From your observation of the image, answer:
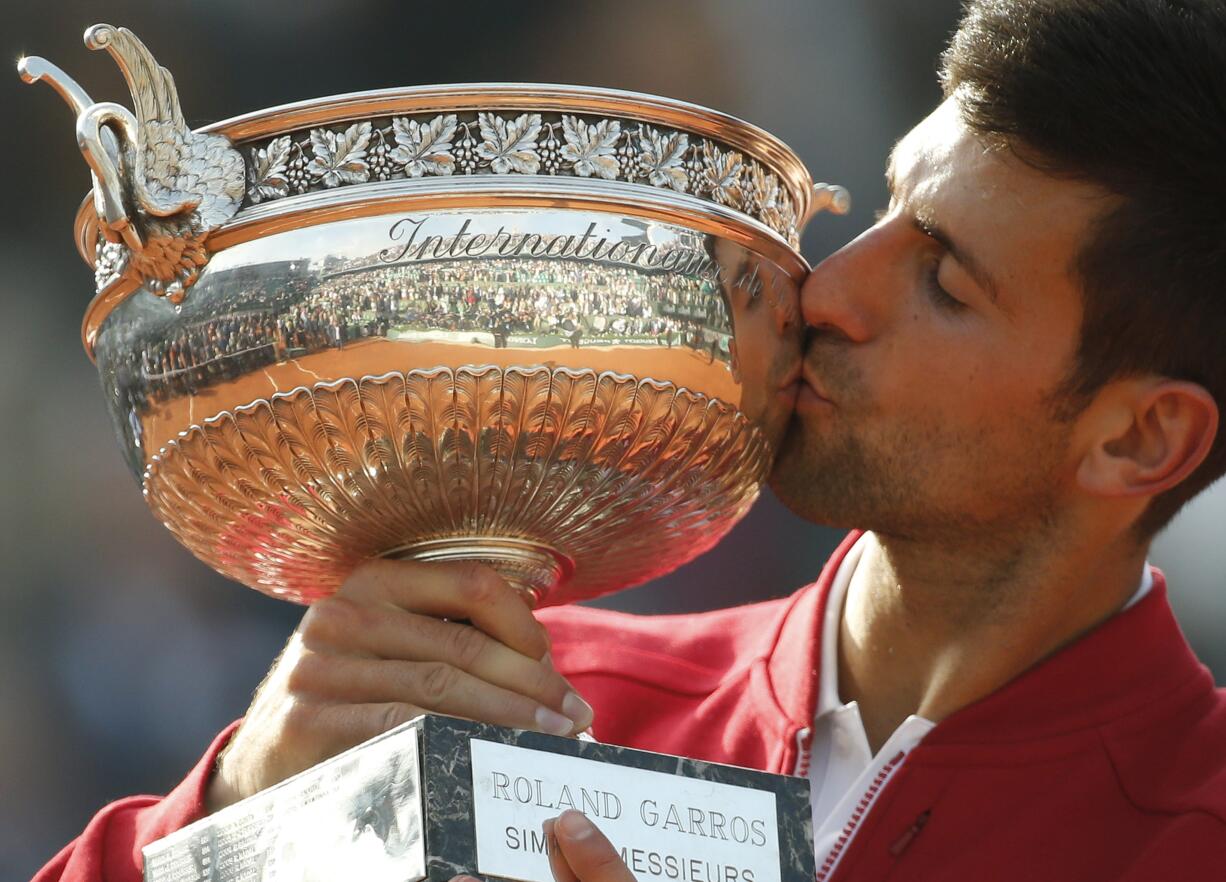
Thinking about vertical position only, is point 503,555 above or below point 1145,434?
below

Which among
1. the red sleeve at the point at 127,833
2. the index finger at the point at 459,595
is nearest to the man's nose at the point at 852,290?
the index finger at the point at 459,595

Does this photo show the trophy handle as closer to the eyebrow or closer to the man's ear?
the eyebrow

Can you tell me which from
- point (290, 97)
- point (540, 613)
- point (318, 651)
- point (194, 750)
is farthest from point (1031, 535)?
point (290, 97)

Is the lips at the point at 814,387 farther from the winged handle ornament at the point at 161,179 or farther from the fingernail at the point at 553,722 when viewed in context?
the winged handle ornament at the point at 161,179

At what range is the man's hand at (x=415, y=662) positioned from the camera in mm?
1596

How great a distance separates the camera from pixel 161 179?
1545mm

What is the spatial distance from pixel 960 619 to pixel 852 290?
1.66ft

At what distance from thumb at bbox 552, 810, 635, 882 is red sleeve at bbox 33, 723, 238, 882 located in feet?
2.19

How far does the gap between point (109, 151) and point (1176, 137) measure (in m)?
1.17

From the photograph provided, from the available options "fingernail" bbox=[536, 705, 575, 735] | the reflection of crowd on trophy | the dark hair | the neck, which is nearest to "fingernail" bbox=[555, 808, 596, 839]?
"fingernail" bbox=[536, 705, 575, 735]

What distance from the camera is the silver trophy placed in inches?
59.2

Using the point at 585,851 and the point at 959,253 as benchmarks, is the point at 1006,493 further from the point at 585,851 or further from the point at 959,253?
the point at 585,851

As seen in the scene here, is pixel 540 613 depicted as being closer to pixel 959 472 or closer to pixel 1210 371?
pixel 959 472

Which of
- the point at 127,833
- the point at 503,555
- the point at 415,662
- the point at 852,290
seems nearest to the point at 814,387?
the point at 852,290
